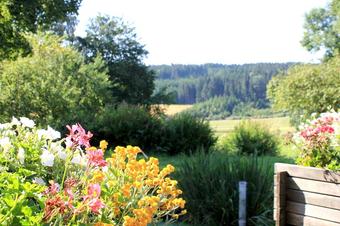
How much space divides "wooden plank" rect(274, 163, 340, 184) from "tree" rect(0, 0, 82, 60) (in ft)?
39.9

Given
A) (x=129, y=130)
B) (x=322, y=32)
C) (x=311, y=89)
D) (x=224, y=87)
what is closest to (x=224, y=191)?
(x=129, y=130)

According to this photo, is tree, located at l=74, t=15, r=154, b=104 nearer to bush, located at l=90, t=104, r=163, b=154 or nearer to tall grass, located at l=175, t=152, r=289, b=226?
bush, located at l=90, t=104, r=163, b=154

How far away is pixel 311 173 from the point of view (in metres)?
4.09

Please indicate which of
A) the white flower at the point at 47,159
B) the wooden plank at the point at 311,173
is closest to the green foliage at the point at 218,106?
the wooden plank at the point at 311,173

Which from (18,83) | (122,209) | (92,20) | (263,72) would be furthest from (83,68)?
(263,72)

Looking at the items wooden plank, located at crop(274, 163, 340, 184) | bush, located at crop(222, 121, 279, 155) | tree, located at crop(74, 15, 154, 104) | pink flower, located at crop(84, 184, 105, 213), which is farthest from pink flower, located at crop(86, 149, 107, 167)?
tree, located at crop(74, 15, 154, 104)

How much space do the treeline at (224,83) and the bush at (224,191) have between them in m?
66.4

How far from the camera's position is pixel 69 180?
6.60ft

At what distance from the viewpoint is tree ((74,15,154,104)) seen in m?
32.2

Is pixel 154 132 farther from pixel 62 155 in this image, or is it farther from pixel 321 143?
pixel 62 155

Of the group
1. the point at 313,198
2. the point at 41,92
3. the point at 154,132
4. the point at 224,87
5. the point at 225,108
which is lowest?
the point at 225,108

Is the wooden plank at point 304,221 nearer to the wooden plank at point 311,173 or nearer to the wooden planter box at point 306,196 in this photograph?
the wooden planter box at point 306,196

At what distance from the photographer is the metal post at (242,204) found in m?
5.60

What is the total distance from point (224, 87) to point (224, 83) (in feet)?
3.68
